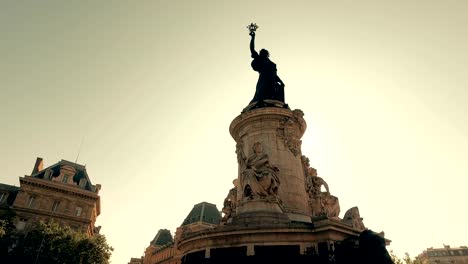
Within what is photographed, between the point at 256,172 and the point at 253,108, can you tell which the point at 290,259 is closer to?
the point at 256,172

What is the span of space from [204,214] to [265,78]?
4804 cm

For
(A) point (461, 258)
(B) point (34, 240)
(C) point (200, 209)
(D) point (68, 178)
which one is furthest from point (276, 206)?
(A) point (461, 258)

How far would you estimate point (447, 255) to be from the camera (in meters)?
84.6

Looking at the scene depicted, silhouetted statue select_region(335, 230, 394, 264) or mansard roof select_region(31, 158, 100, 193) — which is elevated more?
mansard roof select_region(31, 158, 100, 193)

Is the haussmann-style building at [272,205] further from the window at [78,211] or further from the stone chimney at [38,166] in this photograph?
the stone chimney at [38,166]

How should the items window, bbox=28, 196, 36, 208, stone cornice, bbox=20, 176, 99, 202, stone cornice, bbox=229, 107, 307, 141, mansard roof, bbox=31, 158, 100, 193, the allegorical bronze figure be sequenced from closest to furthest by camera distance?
stone cornice, bbox=229, 107, 307, 141 → the allegorical bronze figure → window, bbox=28, 196, 36, 208 → stone cornice, bbox=20, 176, 99, 202 → mansard roof, bbox=31, 158, 100, 193

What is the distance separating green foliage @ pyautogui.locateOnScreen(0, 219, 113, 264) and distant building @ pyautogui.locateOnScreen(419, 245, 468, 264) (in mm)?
89010

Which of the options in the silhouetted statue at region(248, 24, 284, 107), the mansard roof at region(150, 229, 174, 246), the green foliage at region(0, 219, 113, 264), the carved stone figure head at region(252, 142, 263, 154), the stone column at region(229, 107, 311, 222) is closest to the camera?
the stone column at region(229, 107, 311, 222)

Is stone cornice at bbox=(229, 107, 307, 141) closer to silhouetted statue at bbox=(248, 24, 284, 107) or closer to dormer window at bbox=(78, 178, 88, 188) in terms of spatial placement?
silhouetted statue at bbox=(248, 24, 284, 107)

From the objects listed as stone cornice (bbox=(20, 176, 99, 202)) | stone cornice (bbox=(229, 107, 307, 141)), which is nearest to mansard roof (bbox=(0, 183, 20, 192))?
stone cornice (bbox=(20, 176, 99, 202))

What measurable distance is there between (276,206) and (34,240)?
27503mm

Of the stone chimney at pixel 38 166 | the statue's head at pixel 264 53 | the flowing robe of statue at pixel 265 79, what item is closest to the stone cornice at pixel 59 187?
the stone chimney at pixel 38 166

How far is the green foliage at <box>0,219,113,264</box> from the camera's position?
25923 mm

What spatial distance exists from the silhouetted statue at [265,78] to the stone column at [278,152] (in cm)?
160
